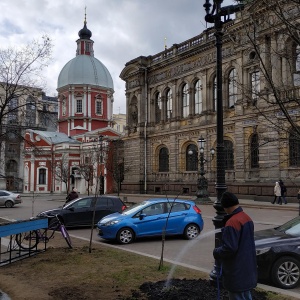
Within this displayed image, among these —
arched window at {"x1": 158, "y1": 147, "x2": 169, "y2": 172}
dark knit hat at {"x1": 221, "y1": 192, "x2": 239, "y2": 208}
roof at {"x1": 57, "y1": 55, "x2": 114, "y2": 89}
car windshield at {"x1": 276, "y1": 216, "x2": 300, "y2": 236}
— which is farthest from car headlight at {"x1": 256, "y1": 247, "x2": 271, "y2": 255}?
roof at {"x1": 57, "y1": 55, "x2": 114, "y2": 89}

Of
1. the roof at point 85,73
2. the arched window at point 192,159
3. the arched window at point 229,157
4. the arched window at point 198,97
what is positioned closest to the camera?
the arched window at point 229,157

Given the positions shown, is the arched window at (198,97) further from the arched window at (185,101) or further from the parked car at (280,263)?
the parked car at (280,263)

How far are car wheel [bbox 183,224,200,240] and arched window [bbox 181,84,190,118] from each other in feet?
106

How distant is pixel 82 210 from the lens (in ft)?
59.8

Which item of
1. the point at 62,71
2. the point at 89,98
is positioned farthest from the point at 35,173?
the point at 62,71

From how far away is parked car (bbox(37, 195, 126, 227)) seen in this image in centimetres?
1788

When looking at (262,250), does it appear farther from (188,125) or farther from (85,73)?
(85,73)

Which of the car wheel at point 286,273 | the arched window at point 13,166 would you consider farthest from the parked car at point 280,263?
the arched window at point 13,166

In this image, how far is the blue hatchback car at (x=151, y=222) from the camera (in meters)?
13.9

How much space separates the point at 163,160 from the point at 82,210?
31.6m

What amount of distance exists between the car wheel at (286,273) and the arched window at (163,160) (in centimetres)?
4022

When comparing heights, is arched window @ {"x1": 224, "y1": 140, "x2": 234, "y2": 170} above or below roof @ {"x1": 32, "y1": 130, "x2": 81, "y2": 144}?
below

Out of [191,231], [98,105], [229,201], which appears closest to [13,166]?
[98,105]

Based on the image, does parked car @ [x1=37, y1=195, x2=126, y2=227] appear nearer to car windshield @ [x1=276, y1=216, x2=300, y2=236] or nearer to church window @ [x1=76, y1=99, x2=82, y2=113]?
car windshield @ [x1=276, y1=216, x2=300, y2=236]
